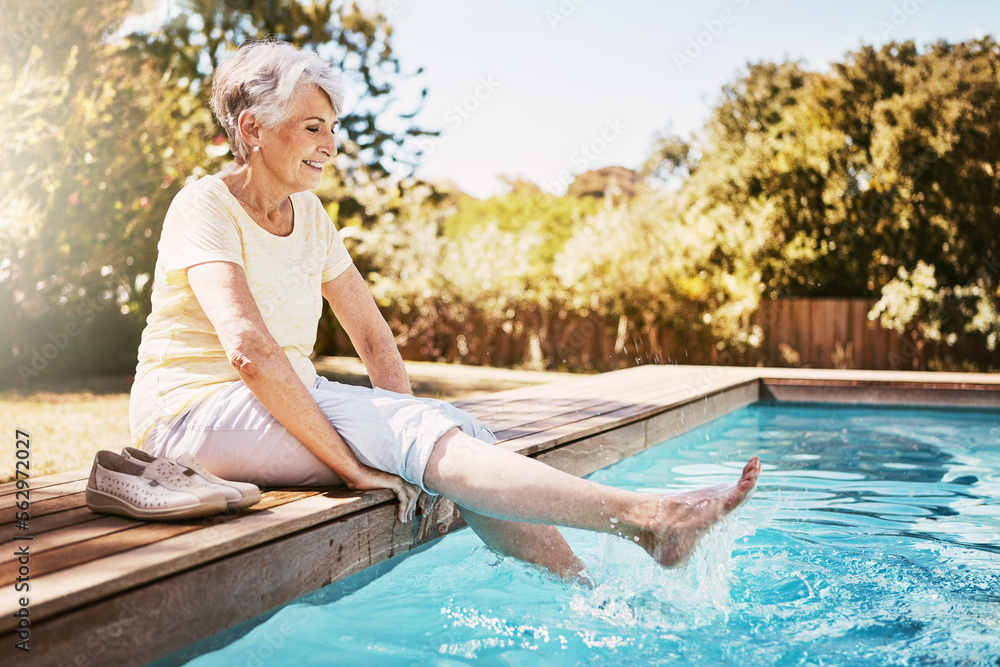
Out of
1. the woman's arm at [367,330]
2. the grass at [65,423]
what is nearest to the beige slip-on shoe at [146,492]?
the woman's arm at [367,330]

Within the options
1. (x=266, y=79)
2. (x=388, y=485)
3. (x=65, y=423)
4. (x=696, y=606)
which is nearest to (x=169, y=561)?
(x=388, y=485)

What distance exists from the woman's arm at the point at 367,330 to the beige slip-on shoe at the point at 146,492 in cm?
80

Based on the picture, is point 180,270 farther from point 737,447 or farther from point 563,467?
point 737,447

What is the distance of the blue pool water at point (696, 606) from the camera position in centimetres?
193

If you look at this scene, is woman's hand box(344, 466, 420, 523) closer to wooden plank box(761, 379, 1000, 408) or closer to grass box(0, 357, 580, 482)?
grass box(0, 357, 580, 482)

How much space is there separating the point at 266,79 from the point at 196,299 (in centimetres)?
59

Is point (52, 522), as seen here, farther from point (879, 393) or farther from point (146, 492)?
point (879, 393)

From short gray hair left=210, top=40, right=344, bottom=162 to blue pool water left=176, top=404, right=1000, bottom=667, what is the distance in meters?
1.26

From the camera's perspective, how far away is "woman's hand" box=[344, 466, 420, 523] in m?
2.17

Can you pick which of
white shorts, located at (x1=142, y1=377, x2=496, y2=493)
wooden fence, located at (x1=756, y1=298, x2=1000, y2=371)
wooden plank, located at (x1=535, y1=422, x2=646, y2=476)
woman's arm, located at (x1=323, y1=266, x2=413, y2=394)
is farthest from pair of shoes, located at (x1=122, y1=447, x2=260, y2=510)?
wooden fence, located at (x1=756, y1=298, x2=1000, y2=371)

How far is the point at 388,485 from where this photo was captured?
2188 mm

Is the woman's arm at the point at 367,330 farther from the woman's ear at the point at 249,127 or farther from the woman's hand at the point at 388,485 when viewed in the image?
the woman's ear at the point at 249,127

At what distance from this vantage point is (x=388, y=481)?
2.18 m

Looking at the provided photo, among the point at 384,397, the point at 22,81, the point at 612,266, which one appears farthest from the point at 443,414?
the point at 612,266
